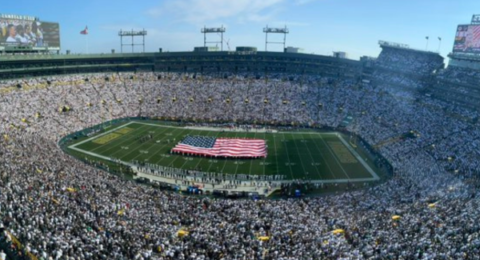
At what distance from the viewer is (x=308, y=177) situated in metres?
40.4

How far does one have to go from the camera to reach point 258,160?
4572 cm

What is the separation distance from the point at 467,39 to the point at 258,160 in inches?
1671

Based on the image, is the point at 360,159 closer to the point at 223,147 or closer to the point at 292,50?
the point at 223,147

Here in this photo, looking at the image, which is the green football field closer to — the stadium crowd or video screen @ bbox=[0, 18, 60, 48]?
the stadium crowd

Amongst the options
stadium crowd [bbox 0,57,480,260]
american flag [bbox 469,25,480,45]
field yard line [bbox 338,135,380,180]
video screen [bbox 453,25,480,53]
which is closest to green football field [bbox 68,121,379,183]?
field yard line [bbox 338,135,380,180]

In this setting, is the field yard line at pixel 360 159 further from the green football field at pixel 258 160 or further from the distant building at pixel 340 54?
the distant building at pixel 340 54

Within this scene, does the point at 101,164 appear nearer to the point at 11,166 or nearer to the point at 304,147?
the point at 11,166

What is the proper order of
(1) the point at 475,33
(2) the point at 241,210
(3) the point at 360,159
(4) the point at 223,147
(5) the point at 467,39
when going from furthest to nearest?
(5) the point at 467,39, (1) the point at 475,33, (4) the point at 223,147, (3) the point at 360,159, (2) the point at 241,210

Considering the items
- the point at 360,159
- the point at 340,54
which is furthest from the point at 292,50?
the point at 360,159

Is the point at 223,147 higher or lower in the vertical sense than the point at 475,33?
lower

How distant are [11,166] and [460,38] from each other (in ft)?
219

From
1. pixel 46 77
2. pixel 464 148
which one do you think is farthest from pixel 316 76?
pixel 46 77

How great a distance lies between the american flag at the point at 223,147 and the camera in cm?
4672

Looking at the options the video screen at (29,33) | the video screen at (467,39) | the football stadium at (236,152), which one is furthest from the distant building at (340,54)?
the video screen at (29,33)
